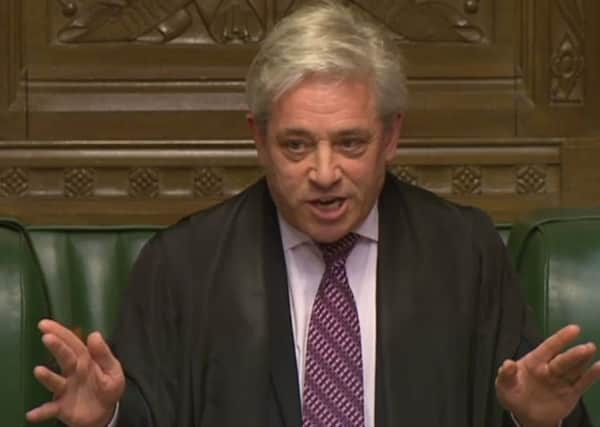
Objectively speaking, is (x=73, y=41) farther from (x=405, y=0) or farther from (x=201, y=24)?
(x=405, y=0)

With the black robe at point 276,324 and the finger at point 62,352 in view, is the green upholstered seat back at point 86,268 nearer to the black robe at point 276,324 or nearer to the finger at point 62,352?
the black robe at point 276,324

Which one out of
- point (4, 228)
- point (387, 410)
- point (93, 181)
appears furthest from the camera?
point (93, 181)

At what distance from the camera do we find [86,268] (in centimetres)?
255

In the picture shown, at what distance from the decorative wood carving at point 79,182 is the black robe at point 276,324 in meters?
0.98

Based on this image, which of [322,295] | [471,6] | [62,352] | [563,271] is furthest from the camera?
[471,6]

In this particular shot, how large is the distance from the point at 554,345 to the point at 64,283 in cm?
90

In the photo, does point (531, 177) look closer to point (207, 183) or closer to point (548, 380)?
point (207, 183)

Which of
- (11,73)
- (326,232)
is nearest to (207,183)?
(11,73)

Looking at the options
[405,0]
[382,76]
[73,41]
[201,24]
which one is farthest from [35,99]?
[382,76]

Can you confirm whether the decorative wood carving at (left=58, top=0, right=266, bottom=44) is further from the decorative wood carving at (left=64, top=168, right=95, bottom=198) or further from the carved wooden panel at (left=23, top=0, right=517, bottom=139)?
the decorative wood carving at (left=64, top=168, right=95, bottom=198)

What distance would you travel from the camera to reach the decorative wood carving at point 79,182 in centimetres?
336

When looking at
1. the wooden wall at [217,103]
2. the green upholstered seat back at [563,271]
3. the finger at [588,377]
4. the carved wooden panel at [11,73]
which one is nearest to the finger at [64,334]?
the finger at [588,377]

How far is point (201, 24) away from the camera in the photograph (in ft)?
11.3

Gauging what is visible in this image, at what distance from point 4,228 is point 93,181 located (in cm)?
88
